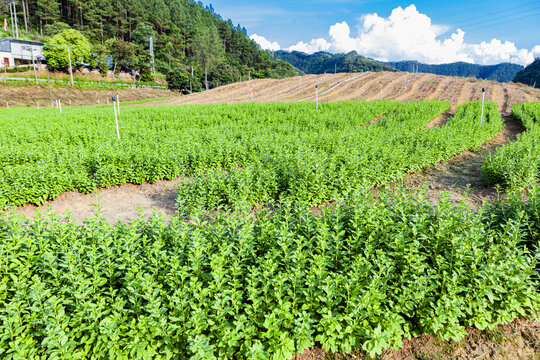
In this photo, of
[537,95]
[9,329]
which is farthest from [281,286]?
[537,95]

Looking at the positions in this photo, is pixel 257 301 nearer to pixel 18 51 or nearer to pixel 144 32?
pixel 18 51

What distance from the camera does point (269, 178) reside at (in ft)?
26.9

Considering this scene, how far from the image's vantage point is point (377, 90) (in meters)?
47.0

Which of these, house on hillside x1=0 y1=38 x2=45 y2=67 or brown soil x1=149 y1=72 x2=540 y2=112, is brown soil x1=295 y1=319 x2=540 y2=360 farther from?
house on hillside x1=0 y1=38 x2=45 y2=67

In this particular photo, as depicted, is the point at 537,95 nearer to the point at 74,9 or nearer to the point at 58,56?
the point at 58,56

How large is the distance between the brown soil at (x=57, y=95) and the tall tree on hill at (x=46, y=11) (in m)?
42.6

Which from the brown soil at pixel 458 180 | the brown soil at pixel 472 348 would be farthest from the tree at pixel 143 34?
the brown soil at pixel 472 348

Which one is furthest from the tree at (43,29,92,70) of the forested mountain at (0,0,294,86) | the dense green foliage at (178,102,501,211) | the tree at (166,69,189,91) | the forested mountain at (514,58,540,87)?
the forested mountain at (514,58,540,87)

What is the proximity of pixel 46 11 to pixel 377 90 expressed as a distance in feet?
315

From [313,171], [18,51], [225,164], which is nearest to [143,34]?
[18,51]

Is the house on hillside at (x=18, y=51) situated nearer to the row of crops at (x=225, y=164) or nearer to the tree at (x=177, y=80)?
the tree at (x=177, y=80)

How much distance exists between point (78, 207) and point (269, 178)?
5579mm

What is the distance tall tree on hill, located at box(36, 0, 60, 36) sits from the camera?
281 ft

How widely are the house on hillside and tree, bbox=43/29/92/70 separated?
2218mm
